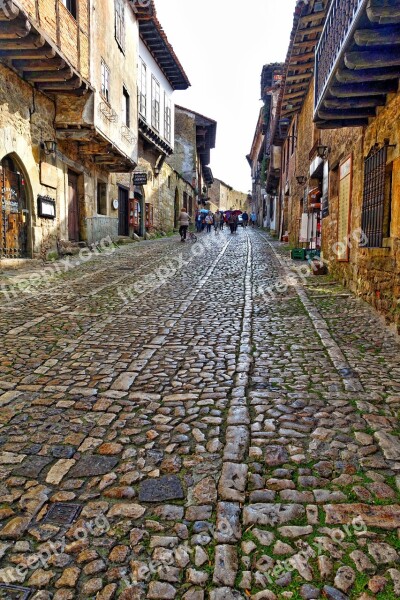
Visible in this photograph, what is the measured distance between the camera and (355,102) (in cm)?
650

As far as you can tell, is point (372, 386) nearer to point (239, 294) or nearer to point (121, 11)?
point (239, 294)

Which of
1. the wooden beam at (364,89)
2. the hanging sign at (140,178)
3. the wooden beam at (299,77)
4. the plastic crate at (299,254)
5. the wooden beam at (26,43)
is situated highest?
the wooden beam at (299,77)

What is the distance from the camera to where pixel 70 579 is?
1849 millimetres

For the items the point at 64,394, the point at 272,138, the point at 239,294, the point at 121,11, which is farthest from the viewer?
the point at 272,138

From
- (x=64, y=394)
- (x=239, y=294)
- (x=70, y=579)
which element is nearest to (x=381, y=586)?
(x=70, y=579)

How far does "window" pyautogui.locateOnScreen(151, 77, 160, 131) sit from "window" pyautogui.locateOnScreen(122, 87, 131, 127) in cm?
489

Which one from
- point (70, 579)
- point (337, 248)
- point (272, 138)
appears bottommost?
point (70, 579)

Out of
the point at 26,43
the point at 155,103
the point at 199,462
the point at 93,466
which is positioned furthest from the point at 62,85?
the point at 155,103

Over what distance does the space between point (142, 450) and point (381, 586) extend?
153 centimetres

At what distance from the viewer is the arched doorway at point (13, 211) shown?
33.4ft

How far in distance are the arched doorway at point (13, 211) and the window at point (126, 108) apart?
6.11 meters

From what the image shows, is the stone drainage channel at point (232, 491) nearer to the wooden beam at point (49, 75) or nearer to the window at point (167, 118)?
the wooden beam at point (49, 75)

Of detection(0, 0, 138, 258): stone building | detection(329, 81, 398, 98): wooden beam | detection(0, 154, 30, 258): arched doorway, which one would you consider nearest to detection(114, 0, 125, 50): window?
detection(0, 0, 138, 258): stone building

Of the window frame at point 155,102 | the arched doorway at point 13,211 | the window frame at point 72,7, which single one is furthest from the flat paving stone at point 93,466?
the window frame at point 155,102
